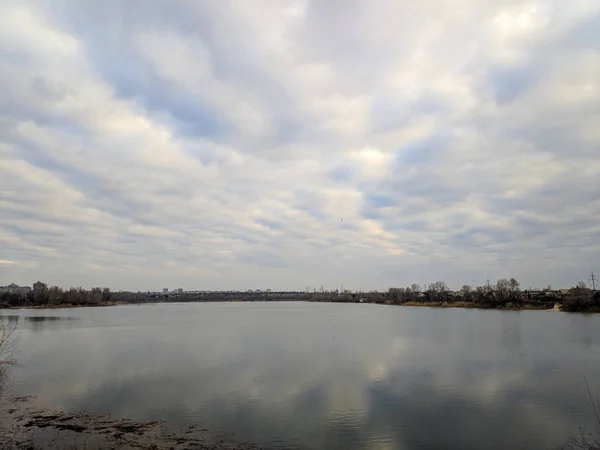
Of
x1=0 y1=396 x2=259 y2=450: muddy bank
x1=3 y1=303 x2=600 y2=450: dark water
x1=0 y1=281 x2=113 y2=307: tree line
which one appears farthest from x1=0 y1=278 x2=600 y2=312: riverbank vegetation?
x1=0 y1=396 x2=259 y2=450: muddy bank

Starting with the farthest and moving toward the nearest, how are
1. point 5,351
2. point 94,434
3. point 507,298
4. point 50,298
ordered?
point 50,298 → point 507,298 → point 5,351 → point 94,434

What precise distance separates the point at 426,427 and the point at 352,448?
10.8 ft

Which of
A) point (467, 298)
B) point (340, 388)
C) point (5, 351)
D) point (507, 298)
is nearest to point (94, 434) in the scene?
point (340, 388)

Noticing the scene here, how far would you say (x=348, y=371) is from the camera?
2409cm

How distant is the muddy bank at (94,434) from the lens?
12562mm

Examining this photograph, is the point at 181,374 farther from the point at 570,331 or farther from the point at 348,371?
the point at 570,331

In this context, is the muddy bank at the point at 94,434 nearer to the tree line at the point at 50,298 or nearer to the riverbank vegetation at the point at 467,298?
the riverbank vegetation at the point at 467,298

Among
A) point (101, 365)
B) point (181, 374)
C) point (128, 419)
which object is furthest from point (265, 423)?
point (101, 365)

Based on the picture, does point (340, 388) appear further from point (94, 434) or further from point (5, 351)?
A: point (5, 351)

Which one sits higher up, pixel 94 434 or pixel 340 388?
pixel 340 388

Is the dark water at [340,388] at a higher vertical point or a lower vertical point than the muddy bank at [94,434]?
higher

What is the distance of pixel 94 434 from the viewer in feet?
44.5

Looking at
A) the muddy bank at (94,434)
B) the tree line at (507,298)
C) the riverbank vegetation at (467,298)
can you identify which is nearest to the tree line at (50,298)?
the riverbank vegetation at (467,298)

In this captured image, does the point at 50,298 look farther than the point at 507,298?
Yes
